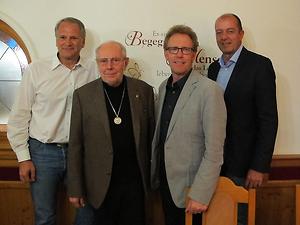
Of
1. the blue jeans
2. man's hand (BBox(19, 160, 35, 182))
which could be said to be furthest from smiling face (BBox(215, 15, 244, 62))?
man's hand (BBox(19, 160, 35, 182))

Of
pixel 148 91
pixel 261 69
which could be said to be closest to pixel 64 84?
pixel 148 91

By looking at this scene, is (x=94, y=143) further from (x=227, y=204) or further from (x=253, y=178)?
(x=253, y=178)

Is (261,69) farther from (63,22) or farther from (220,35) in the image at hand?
(63,22)

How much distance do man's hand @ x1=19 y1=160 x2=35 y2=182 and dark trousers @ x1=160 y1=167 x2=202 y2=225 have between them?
31.5 inches

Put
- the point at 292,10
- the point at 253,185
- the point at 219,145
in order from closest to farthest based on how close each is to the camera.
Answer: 1. the point at 219,145
2. the point at 253,185
3. the point at 292,10

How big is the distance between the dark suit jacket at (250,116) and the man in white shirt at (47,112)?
91cm

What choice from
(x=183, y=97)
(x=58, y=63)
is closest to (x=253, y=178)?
(x=183, y=97)

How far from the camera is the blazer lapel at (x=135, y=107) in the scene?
1951 mm

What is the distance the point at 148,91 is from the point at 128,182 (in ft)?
1.76

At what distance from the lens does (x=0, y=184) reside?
8.33 ft

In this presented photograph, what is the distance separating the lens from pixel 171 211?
1939mm

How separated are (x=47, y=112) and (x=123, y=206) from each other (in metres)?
0.71

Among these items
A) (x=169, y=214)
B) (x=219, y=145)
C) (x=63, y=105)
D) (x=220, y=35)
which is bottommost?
(x=169, y=214)

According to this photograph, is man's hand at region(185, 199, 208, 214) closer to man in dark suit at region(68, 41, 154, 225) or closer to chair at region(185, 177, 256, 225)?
chair at region(185, 177, 256, 225)
